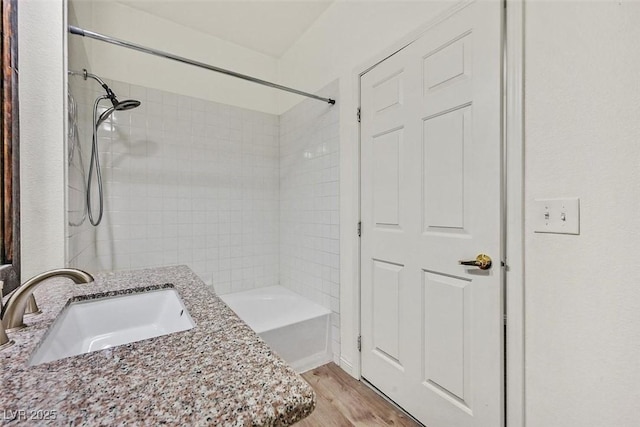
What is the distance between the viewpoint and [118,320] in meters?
0.93

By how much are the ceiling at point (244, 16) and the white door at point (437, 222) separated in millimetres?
909

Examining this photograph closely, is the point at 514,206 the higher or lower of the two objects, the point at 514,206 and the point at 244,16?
the lower

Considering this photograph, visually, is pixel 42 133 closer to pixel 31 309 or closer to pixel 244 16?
pixel 31 309

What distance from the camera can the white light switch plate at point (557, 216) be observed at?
887mm

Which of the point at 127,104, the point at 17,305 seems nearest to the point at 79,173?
the point at 127,104

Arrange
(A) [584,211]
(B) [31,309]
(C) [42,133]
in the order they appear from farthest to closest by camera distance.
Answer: (C) [42,133] → (A) [584,211] → (B) [31,309]

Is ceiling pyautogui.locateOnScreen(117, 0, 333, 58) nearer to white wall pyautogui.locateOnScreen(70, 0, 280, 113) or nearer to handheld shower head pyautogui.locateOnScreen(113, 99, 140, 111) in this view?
white wall pyautogui.locateOnScreen(70, 0, 280, 113)

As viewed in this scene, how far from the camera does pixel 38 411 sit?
38 centimetres

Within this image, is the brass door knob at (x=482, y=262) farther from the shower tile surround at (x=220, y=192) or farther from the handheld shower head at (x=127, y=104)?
the handheld shower head at (x=127, y=104)

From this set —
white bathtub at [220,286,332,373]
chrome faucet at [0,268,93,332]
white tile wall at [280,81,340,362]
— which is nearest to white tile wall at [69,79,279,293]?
white tile wall at [280,81,340,362]

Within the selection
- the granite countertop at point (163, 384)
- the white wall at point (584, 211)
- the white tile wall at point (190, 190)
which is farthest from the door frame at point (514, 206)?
the white tile wall at point (190, 190)

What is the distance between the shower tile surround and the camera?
2.00 metres

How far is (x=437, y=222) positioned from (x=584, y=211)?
1.67 feet

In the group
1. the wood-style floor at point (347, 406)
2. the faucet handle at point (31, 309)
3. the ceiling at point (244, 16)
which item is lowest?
the wood-style floor at point (347, 406)
